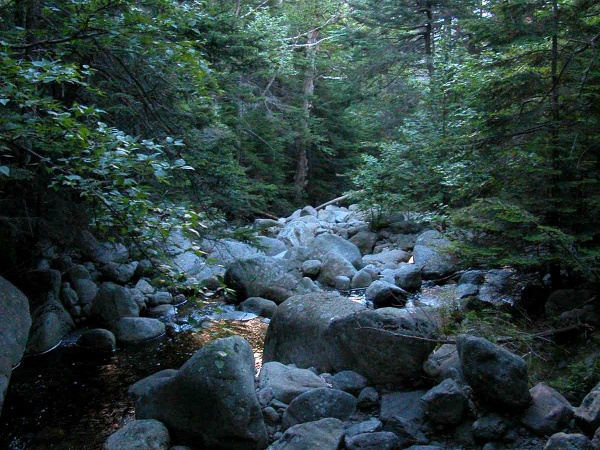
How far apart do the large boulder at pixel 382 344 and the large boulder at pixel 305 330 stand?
0.53ft

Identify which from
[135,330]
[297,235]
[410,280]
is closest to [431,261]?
[410,280]

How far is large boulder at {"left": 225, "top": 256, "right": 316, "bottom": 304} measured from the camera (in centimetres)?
1029

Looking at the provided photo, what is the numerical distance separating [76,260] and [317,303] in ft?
20.4

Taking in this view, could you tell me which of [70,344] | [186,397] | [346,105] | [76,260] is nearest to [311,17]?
[346,105]

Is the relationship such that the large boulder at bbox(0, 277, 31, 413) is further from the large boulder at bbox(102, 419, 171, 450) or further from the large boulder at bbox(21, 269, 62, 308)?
the large boulder at bbox(102, 419, 171, 450)

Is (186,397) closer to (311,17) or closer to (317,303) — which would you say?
(317,303)

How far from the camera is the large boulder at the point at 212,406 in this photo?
4602 millimetres

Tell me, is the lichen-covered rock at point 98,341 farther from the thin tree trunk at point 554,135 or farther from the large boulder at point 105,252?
the thin tree trunk at point 554,135

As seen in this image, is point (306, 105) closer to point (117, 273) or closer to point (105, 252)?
point (105, 252)

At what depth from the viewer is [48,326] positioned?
787cm

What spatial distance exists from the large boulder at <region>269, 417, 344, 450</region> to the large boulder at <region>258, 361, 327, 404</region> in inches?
26.4

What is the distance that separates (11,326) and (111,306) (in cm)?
241

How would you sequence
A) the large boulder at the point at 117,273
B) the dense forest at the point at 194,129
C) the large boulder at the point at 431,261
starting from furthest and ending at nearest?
1. the large boulder at the point at 431,261
2. the large boulder at the point at 117,273
3. the dense forest at the point at 194,129

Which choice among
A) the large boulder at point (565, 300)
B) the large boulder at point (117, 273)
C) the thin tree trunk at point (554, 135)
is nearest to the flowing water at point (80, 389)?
the large boulder at point (117, 273)
